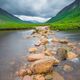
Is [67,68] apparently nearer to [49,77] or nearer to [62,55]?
[49,77]

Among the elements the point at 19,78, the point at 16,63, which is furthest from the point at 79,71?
the point at 16,63

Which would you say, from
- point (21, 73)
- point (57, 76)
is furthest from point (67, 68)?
point (21, 73)

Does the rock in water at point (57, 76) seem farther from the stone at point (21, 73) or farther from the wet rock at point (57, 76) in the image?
the stone at point (21, 73)

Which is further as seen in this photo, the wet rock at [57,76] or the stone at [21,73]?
the stone at [21,73]

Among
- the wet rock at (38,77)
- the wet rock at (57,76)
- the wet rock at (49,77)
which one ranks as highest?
the wet rock at (38,77)

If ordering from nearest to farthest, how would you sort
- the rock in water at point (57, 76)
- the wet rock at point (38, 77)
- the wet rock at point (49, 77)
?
the wet rock at point (38, 77), the wet rock at point (49, 77), the rock in water at point (57, 76)

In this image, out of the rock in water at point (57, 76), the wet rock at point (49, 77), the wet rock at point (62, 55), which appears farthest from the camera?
the wet rock at point (62, 55)

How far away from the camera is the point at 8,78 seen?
613 inches

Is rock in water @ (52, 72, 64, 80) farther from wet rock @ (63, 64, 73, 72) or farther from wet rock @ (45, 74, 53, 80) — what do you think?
wet rock @ (63, 64, 73, 72)

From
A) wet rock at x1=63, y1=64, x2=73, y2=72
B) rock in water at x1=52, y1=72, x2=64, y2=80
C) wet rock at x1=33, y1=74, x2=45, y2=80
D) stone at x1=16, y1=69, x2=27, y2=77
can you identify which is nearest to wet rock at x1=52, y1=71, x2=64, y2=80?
rock in water at x1=52, y1=72, x2=64, y2=80

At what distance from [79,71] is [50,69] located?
8.75 ft

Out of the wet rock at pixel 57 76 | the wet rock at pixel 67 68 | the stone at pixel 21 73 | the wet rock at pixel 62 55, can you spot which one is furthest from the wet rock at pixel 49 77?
the wet rock at pixel 62 55

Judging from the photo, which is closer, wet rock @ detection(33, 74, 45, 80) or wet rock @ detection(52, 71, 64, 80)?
wet rock @ detection(33, 74, 45, 80)

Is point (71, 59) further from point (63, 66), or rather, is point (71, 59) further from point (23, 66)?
point (23, 66)
